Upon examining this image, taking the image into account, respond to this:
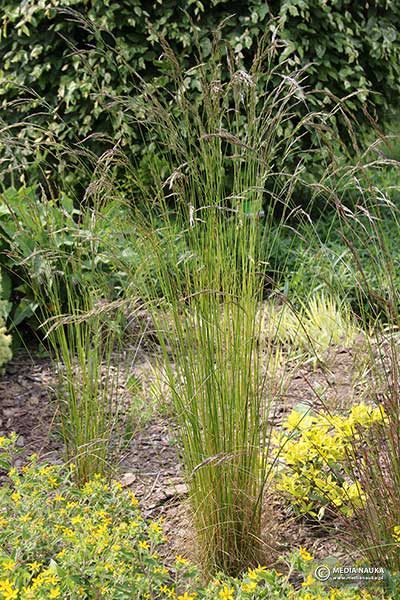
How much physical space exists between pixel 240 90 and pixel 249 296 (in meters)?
0.59

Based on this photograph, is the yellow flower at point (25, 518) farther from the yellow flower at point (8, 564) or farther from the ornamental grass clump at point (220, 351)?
the ornamental grass clump at point (220, 351)

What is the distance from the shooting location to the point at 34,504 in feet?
8.29

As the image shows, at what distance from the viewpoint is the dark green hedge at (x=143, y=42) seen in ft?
18.1

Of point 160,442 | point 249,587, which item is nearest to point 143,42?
point 160,442

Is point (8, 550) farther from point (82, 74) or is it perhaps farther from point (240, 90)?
point (82, 74)

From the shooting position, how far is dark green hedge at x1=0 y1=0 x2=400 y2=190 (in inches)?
217

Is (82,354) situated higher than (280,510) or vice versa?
(82,354)

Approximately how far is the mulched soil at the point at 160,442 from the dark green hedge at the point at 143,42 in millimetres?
1977

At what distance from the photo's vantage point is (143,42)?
569cm

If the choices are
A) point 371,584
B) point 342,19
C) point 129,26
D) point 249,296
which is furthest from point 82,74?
point 371,584

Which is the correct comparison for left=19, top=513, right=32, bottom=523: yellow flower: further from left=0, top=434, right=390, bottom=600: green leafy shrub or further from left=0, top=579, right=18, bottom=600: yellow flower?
left=0, top=579, right=18, bottom=600: yellow flower

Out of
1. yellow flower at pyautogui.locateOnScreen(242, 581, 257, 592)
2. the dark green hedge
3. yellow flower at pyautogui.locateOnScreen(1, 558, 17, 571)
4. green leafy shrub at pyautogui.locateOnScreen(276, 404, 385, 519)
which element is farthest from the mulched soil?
the dark green hedge

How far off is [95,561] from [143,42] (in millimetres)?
4204

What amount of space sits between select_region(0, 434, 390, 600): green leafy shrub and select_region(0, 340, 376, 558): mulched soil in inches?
6.2
